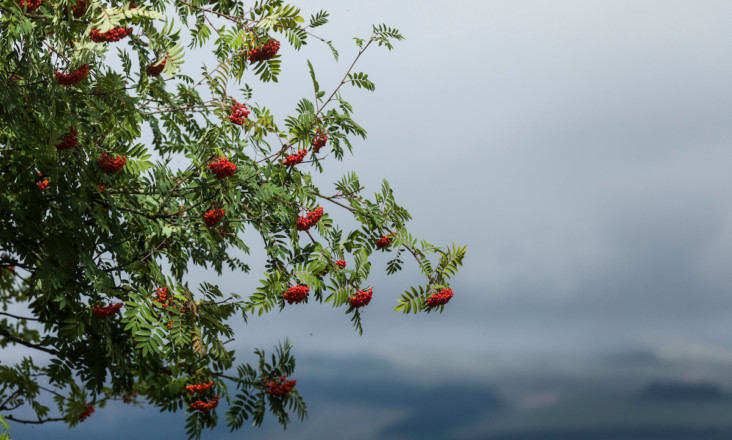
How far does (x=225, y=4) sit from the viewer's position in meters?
6.07

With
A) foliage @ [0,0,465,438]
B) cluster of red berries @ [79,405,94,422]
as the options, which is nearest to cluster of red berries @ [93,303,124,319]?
foliage @ [0,0,465,438]

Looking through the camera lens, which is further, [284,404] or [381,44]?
[381,44]

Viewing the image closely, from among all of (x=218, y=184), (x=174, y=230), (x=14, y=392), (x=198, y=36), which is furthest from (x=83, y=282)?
(x=14, y=392)

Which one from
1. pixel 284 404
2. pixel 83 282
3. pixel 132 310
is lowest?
pixel 284 404

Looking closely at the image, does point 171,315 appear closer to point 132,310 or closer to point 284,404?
point 132,310

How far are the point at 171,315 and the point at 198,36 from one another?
271 cm

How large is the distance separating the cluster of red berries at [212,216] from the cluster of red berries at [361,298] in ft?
3.98

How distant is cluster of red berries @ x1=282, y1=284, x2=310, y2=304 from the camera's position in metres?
5.29

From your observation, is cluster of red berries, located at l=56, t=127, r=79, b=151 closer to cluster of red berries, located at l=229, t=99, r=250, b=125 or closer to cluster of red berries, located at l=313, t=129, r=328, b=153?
cluster of red berries, located at l=229, t=99, r=250, b=125

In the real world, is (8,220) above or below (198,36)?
below

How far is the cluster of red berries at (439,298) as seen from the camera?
5621 mm

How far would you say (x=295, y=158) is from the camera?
570cm

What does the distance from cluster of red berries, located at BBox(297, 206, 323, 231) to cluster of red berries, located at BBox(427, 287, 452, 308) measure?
1.14 m

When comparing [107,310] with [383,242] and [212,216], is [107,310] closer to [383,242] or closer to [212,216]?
[212,216]
